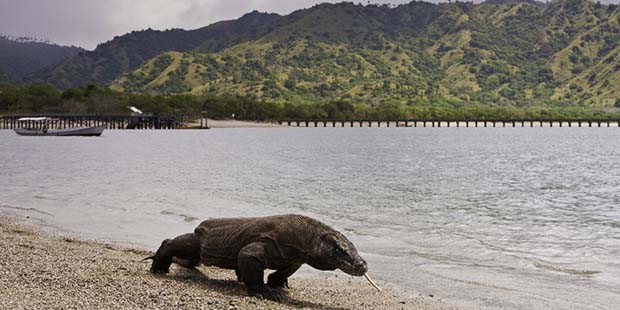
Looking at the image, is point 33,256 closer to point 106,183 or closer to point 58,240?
point 58,240

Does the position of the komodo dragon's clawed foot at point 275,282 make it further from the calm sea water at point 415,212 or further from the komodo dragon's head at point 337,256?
the calm sea water at point 415,212

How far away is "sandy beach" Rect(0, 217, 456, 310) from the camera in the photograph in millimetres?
9227

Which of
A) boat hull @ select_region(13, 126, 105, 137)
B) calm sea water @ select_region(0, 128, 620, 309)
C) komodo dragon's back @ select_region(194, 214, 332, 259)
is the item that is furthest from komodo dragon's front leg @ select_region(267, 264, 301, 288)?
boat hull @ select_region(13, 126, 105, 137)

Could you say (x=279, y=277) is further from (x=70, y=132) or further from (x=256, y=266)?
(x=70, y=132)

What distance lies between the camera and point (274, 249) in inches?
412

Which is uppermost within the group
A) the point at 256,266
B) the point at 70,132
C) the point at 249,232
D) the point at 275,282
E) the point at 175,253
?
the point at 249,232

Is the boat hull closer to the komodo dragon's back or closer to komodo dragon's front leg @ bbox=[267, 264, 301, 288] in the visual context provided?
the komodo dragon's back

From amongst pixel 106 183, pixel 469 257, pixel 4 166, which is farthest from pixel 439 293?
pixel 4 166

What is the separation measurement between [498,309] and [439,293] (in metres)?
1.25

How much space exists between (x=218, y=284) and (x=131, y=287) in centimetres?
151

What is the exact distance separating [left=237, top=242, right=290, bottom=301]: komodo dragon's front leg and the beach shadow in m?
0.16

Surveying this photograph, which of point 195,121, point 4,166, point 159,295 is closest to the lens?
point 159,295

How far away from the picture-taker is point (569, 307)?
11.6 meters

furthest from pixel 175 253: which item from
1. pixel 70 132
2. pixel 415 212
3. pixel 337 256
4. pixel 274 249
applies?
pixel 70 132
